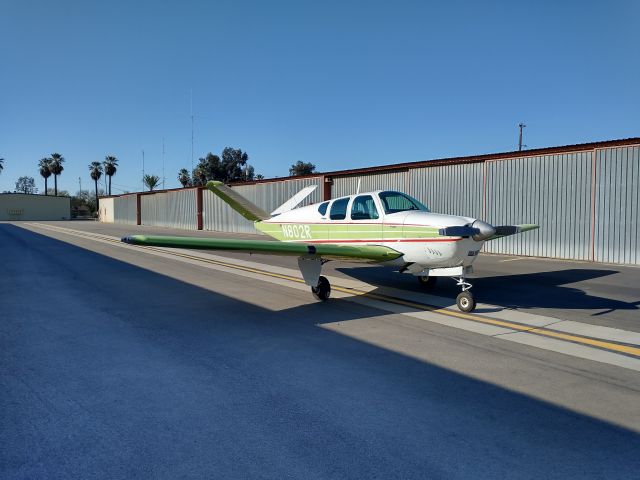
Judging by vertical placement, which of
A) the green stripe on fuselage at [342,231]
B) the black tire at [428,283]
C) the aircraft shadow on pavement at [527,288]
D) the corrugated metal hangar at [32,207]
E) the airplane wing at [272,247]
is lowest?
the aircraft shadow on pavement at [527,288]

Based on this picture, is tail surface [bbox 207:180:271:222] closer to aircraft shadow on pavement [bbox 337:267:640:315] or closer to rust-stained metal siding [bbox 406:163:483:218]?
aircraft shadow on pavement [bbox 337:267:640:315]

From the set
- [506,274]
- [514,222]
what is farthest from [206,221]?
[506,274]

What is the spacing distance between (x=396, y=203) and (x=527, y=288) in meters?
4.08

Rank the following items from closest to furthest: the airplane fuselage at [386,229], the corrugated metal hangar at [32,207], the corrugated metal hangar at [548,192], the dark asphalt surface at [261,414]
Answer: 1. the dark asphalt surface at [261,414]
2. the airplane fuselage at [386,229]
3. the corrugated metal hangar at [548,192]
4. the corrugated metal hangar at [32,207]

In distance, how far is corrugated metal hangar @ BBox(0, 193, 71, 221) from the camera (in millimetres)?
92250

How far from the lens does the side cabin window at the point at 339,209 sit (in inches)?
353

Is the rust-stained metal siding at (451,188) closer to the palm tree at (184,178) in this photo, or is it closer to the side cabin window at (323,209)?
the side cabin window at (323,209)

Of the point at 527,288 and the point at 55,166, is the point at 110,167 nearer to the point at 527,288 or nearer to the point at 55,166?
the point at 55,166

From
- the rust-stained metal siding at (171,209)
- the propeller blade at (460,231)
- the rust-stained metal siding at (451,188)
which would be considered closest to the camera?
the propeller blade at (460,231)

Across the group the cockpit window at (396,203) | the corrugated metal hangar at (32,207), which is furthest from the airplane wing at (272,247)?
the corrugated metal hangar at (32,207)

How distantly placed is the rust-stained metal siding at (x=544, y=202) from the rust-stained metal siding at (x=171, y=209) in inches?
1266

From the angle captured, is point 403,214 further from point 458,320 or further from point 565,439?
point 565,439

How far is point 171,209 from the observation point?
159ft

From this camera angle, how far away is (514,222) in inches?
709
